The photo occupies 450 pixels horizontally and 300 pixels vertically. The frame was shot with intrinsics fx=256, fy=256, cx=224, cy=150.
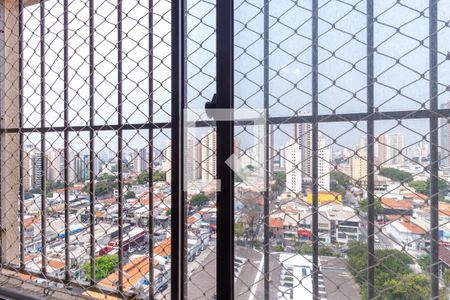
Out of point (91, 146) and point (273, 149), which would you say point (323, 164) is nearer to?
point (273, 149)

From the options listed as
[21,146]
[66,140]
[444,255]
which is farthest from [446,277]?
[21,146]

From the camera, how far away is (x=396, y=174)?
0.51m

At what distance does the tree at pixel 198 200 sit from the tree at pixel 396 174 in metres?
0.41

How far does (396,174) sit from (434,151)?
8cm

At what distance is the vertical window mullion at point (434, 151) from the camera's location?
19.1 inches

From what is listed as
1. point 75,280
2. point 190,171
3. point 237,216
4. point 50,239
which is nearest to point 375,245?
point 237,216

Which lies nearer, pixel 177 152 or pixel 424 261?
pixel 424 261

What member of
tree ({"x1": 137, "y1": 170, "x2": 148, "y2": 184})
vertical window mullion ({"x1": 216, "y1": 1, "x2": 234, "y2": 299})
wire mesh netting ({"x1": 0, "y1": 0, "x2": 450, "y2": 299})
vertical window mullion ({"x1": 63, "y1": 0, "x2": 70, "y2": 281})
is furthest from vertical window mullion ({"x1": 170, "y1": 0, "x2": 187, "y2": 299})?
vertical window mullion ({"x1": 63, "y1": 0, "x2": 70, "y2": 281})

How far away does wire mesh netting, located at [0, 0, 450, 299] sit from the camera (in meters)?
0.50

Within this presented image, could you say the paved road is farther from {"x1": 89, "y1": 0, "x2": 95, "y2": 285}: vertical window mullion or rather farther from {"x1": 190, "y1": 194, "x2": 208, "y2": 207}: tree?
{"x1": 89, "y1": 0, "x2": 95, "y2": 285}: vertical window mullion

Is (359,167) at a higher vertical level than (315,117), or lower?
lower

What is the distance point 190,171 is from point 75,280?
65 centimetres

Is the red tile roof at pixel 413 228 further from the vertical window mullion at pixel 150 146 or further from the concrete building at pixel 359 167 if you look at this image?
the vertical window mullion at pixel 150 146

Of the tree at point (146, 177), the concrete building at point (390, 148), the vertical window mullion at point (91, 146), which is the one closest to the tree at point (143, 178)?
the tree at point (146, 177)
